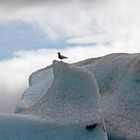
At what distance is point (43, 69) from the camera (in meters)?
19.6

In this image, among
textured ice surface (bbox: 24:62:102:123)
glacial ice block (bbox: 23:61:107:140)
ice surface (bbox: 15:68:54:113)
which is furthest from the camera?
ice surface (bbox: 15:68:54:113)

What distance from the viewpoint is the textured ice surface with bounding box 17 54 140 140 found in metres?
13.1

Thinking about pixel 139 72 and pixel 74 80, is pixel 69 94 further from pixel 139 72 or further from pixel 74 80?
pixel 139 72

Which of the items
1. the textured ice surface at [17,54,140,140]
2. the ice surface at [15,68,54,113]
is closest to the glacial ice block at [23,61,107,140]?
the textured ice surface at [17,54,140,140]

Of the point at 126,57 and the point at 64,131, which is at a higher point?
the point at 126,57

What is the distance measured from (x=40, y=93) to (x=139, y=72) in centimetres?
374

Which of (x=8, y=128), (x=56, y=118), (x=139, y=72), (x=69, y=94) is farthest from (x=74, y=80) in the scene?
(x=139, y=72)

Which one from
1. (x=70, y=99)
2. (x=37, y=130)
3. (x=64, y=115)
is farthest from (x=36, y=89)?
(x=37, y=130)

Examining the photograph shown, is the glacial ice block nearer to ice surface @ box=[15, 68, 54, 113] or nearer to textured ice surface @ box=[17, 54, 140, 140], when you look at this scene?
textured ice surface @ box=[17, 54, 140, 140]

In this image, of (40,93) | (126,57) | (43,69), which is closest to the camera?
(126,57)

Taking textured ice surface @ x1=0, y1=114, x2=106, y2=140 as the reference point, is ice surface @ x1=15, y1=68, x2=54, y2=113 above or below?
above

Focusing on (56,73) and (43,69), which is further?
(43,69)

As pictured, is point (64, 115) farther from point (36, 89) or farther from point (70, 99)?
point (36, 89)

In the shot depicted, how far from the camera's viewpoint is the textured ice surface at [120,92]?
13148mm
